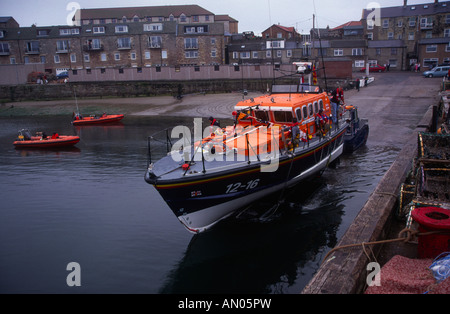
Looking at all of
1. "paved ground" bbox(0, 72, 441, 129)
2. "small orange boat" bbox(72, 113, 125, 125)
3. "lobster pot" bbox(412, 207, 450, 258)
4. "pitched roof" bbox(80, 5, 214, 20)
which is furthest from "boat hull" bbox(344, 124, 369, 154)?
"pitched roof" bbox(80, 5, 214, 20)

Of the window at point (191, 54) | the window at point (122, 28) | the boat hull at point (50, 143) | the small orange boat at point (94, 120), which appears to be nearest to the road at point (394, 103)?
the boat hull at point (50, 143)

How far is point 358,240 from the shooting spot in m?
6.80

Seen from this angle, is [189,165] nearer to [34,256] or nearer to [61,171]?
[34,256]

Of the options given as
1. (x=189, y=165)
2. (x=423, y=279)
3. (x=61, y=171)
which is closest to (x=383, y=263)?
(x=423, y=279)

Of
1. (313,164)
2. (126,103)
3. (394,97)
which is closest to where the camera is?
(313,164)

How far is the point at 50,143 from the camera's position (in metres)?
23.7

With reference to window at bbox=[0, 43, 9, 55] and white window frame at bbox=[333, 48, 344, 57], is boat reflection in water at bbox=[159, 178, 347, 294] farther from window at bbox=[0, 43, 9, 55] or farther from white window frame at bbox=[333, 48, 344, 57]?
window at bbox=[0, 43, 9, 55]

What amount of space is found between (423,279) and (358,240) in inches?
59.0

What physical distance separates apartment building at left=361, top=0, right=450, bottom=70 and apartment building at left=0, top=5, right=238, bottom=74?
24.3m

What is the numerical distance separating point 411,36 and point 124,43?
44064mm

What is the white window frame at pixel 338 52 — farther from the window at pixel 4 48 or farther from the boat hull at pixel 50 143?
the window at pixel 4 48

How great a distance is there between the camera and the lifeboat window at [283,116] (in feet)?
41.2

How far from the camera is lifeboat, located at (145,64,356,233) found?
9641mm

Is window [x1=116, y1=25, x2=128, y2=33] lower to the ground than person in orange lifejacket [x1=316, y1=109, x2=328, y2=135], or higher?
higher
